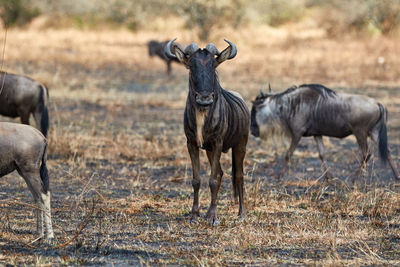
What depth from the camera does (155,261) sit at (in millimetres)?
5043

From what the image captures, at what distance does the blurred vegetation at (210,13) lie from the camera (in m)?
35.0

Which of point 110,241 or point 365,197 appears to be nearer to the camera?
point 110,241

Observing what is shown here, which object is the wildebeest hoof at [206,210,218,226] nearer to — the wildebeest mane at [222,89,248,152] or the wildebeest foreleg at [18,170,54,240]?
the wildebeest mane at [222,89,248,152]

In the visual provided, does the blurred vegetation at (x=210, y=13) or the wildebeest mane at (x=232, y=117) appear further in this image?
the blurred vegetation at (x=210, y=13)

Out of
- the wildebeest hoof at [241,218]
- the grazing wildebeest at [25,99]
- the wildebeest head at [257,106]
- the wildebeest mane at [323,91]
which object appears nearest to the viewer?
the wildebeest hoof at [241,218]

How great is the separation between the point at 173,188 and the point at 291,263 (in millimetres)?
3508

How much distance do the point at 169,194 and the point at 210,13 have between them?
27909 mm

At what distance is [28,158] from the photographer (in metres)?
5.52

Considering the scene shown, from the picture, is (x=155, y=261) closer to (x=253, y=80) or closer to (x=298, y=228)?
(x=298, y=228)

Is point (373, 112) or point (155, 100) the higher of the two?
point (373, 112)

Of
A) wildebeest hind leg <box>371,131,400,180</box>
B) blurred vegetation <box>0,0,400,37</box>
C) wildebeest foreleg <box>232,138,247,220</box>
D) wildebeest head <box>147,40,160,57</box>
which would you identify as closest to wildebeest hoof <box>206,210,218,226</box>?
wildebeest foreleg <box>232,138,247,220</box>

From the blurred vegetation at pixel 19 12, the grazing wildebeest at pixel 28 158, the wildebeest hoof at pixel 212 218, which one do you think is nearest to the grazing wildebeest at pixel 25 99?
the wildebeest hoof at pixel 212 218

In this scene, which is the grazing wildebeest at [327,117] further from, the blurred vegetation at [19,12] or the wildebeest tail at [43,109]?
the blurred vegetation at [19,12]

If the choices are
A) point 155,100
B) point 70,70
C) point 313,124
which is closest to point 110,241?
point 313,124
